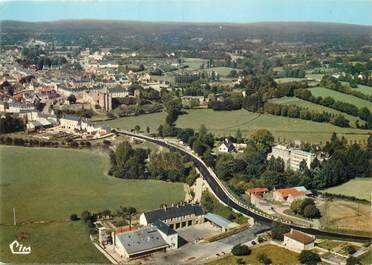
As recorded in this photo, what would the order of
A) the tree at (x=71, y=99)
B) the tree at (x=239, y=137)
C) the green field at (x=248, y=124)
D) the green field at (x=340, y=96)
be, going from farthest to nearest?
the tree at (x=71, y=99) → the green field at (x=340, y=96) → the green field at (x=248, y=124) → the tree at (x=239, y=137)

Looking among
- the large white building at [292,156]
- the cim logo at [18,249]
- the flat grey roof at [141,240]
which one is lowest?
the cim logo at [18,249]

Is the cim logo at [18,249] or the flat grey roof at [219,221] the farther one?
the flat grey roof at [219,221]

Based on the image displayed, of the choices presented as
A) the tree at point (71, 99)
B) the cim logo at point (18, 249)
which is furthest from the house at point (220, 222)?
the tree at point (71, 99)

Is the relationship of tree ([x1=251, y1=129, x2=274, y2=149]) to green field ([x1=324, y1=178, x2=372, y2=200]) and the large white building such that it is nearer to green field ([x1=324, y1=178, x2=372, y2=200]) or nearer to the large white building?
the large white building

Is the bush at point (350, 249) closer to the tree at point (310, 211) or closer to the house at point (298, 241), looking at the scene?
the house at point (298, 241)

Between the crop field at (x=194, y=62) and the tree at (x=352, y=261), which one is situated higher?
the crop field at (x=194, y=62)

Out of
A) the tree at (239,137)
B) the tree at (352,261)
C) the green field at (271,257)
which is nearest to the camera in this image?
the tree at (352,261)

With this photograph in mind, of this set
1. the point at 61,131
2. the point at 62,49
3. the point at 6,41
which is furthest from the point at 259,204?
the point at 62,49

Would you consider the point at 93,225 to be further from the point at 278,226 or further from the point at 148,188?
the point at 278,226
